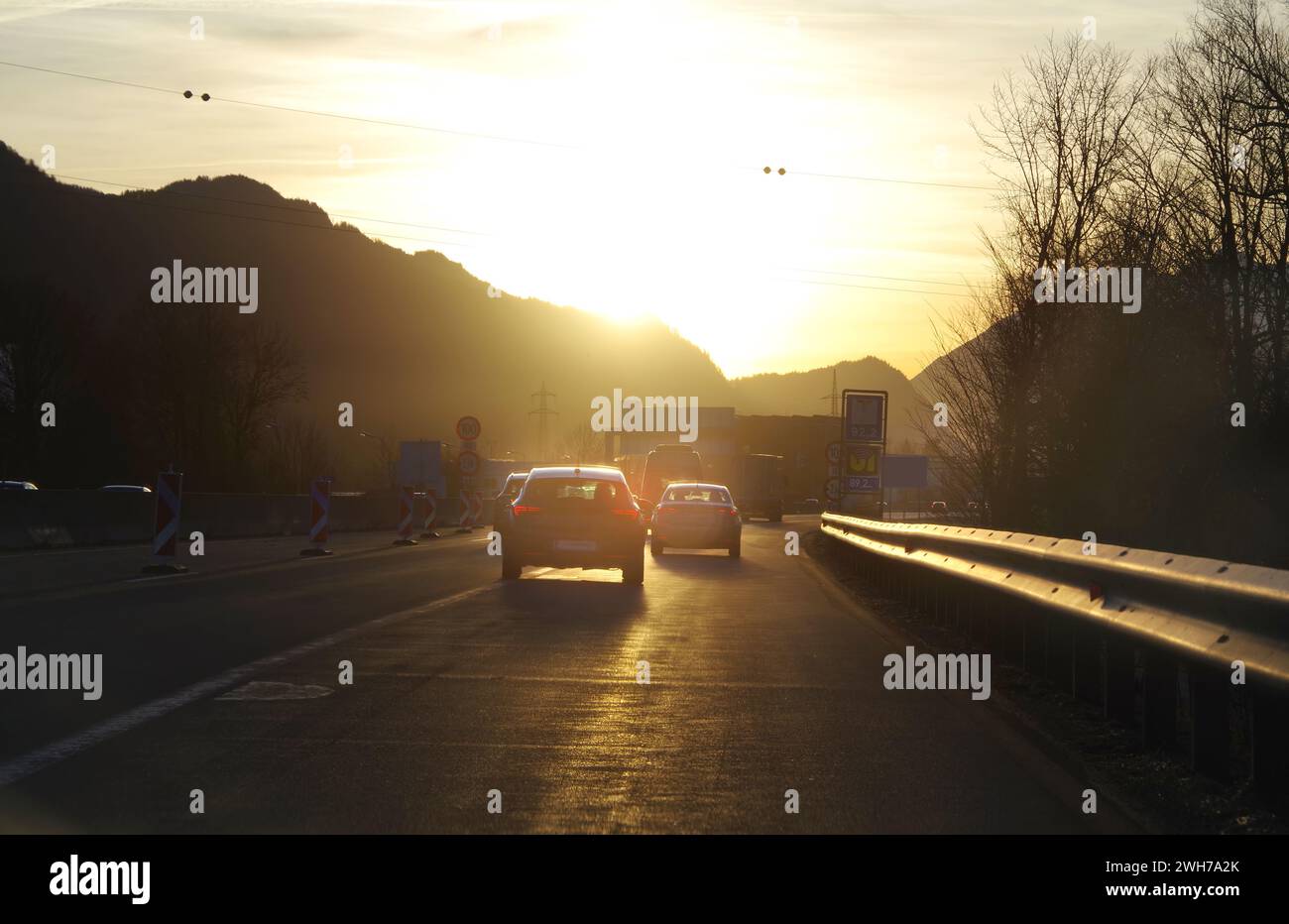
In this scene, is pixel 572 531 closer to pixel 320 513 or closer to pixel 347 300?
pixel 320 513

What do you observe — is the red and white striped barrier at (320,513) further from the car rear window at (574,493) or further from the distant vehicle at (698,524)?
the car rear window at (574,493)

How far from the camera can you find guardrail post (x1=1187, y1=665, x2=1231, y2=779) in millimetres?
6539

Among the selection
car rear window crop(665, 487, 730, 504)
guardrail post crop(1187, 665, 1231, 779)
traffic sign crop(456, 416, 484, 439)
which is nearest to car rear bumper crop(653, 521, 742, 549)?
car rear window crop(665, 487, 730, 504)

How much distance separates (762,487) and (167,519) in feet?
195

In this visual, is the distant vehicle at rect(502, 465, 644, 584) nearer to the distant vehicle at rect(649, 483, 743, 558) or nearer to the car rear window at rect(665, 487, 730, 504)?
the distant vehicle at rect(649, 483, 743, 558)

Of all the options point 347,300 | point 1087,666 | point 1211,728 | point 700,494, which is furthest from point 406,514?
point 347,300

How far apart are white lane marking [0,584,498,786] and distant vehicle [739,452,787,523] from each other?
215ft

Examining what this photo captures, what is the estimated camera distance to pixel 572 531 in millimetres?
19828

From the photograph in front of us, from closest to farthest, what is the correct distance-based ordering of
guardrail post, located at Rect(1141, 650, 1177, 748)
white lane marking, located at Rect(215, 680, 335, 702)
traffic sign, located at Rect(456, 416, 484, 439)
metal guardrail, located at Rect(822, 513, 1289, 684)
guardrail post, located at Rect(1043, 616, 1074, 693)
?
metal guardrail, located at Rect(822, 513, 1289, 684)
guardrail post, located at Rect(1141, 650, 1177, 748)
white lane marking, located at Rect(215, 680, 335, 702)
guardrail post, located at Rect(1043, 616, 1074, 693)
traffic sign, located at Rect(456, 416, 484, 439)

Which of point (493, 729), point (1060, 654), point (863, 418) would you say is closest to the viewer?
point (493, 729)

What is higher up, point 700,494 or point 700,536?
point 700,494

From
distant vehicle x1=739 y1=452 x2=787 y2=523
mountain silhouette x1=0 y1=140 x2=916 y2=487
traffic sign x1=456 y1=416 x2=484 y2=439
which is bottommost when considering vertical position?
distant vehicle x1=739 y1=452 x2=787 y2=523
